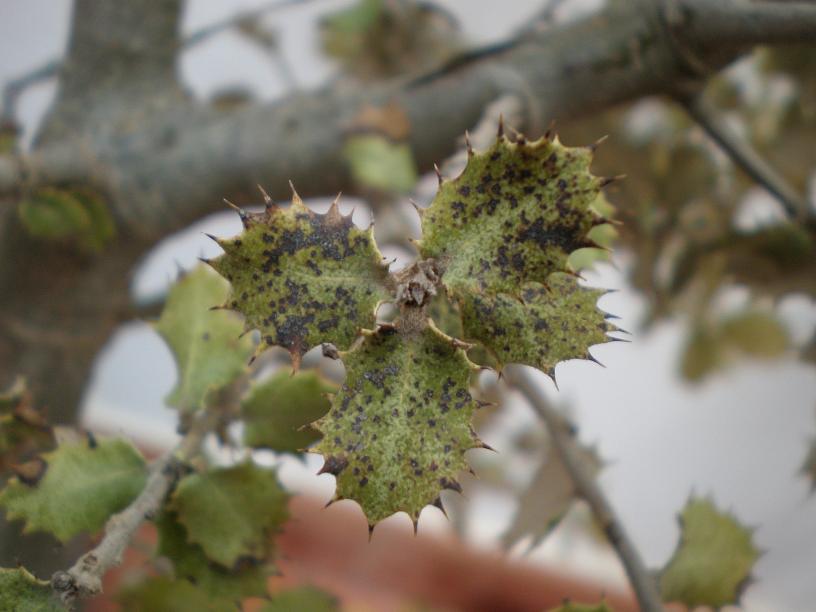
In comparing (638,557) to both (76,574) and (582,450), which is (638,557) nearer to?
(582,450)

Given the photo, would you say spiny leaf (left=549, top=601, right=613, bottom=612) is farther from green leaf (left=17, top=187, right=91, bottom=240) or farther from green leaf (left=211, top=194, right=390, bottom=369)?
green leaf (left=17, top=187, right=91, bottom=240)

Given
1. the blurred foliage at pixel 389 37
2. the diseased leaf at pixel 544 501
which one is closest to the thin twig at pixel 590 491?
the diseased leaf at pixel 544 501

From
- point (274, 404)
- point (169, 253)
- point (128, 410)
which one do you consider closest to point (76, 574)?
point (274, 404)

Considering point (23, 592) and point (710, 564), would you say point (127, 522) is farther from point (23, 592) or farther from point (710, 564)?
point (710, 564)

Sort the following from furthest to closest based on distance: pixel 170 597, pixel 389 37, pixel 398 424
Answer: pixel 389 37, pixel 170 597, pixel 398 424

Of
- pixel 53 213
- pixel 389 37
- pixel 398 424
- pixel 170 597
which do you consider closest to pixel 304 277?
pixel 398 424

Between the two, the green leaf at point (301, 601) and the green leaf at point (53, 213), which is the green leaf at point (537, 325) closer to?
the green leaf at point (301, 601)
